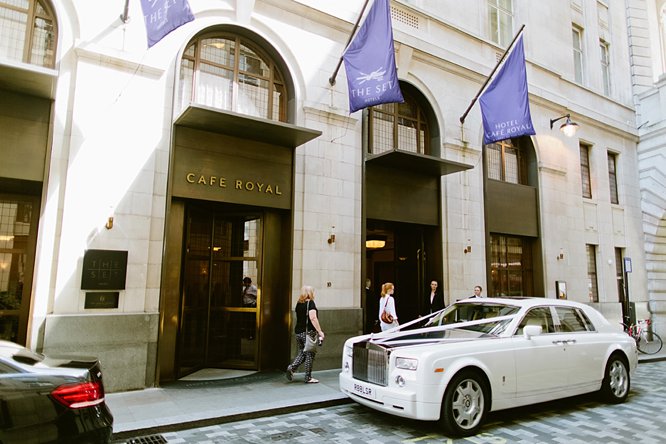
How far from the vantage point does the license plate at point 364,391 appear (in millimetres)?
6179

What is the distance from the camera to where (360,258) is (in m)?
10.8

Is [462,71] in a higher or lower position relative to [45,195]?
higher

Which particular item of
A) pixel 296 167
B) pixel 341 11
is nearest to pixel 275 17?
pixel 341 11

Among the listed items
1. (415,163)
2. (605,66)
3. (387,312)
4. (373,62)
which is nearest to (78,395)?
(387,312)

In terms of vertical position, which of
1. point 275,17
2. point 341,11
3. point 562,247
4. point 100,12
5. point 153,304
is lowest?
point 153,304

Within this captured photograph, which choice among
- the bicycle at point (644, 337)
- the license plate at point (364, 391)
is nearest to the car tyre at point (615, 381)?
the license plate at point (364, 391)

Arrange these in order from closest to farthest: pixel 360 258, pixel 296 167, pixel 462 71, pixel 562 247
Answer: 1. pixel 296 167
2. pixel 360 258
3. pixel 462 71
4. pixel 562 247

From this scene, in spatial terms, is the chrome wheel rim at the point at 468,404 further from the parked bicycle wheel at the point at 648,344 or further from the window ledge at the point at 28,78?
the parked bicycle wheel at the point at 648,344

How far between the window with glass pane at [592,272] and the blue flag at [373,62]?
11.5 meters

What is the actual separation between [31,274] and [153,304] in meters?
2.03

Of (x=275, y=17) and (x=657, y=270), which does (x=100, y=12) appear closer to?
(x=275, y=17)

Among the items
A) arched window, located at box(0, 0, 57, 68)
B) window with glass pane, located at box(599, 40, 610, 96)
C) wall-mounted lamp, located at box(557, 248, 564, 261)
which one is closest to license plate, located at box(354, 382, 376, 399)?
arched window, located at box(0, 0, 57, 68)

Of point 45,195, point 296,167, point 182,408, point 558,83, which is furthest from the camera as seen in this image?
point 558,83

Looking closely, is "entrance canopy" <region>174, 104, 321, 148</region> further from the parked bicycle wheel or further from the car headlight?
the parked bicycle wheel
